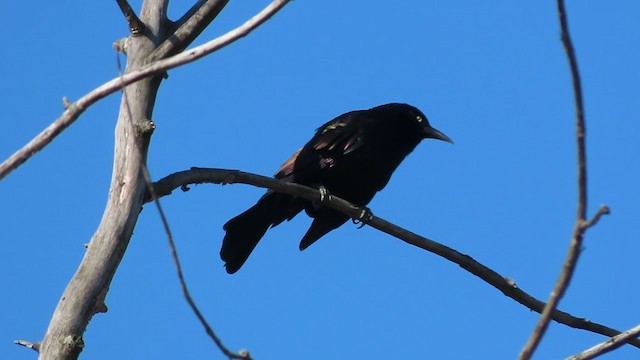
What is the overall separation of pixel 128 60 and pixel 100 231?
116 centimetres

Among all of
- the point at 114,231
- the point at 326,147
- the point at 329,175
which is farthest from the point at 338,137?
the point at 114,231

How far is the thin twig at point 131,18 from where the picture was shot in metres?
4.98

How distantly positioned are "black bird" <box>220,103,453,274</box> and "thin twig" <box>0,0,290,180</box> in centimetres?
354

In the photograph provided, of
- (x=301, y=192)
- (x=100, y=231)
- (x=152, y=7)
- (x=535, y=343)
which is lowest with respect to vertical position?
(x=535, y=343)

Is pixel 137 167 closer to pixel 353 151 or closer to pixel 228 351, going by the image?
pixel 228 351

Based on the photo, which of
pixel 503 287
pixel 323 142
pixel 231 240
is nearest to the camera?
pixel 503 287

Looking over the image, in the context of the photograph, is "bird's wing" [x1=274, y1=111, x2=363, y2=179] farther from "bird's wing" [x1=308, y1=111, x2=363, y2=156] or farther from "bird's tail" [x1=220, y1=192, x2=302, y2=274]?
"bird's tail" [x1=220, y1=192, x2=302, y2=274]

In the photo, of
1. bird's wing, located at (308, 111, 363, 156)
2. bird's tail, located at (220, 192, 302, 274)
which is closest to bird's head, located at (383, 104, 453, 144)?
bird's wing, located at (308, 111, 363, 156)

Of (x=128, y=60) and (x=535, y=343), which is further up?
(x=128, y=60)

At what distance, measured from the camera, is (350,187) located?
7.52 meters

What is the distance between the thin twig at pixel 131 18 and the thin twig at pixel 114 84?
1591 mm

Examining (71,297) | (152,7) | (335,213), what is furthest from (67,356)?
(335,213)

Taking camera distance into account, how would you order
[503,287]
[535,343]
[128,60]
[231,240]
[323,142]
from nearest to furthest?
[535,343] → [128,60] → [503,287] → [231,240] → [323,142]

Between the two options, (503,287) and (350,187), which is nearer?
(503,287)
